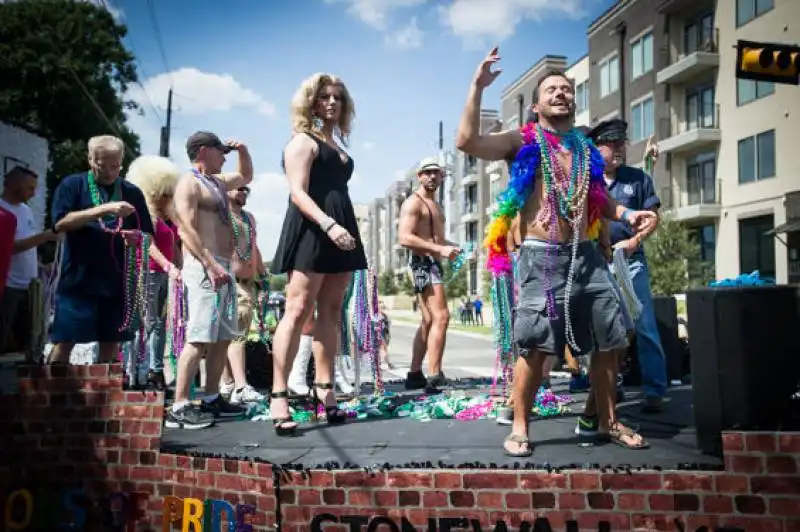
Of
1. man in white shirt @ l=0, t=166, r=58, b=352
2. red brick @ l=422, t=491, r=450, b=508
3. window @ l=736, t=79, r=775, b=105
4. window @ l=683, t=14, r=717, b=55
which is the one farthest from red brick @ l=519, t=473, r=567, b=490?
window @ l=683, t=14, r=717, b=55

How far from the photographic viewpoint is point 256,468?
2992mm

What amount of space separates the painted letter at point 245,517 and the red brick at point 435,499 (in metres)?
0.79

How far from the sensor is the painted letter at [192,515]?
3.14 metres

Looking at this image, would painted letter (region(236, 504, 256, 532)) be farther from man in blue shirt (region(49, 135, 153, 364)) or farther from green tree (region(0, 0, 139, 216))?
green tree (region(0, 0, 139, 216))

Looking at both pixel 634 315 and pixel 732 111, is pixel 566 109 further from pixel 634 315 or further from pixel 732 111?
pixel 732 111

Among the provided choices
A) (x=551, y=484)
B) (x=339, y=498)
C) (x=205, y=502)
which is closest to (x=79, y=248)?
(x=205, y=502)

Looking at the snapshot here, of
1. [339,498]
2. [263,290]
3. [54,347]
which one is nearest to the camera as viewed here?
[339,498]

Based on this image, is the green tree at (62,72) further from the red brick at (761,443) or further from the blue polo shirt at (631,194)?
the red brick at (761,443)

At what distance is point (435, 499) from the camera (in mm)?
2758

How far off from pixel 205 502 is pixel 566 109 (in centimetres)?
258

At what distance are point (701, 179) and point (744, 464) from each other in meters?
26.6

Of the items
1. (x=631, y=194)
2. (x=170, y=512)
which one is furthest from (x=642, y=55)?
(x=170, y=512)

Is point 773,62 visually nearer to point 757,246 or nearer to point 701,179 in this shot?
point 757,246

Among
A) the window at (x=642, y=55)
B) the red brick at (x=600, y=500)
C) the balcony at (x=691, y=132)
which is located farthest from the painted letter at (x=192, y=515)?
the window at (x=642, y=55)
